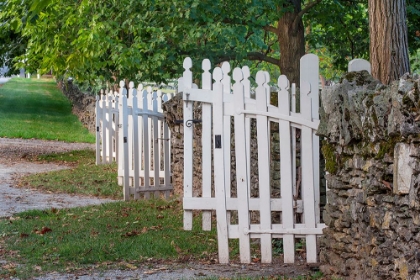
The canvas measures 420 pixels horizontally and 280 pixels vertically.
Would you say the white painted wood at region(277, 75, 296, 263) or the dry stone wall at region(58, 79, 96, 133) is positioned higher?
the dry stone wall at region(58, 79, 96, 133)

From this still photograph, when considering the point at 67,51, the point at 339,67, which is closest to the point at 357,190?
the point at 67,51

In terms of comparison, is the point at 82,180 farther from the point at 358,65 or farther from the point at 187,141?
the point at 358,65

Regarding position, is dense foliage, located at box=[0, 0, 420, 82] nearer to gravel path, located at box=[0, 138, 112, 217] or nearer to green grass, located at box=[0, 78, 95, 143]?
gravel path, located at box=[0, 138, 112, 217]

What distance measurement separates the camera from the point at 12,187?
14.4m

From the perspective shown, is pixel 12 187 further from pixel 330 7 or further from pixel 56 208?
pixel 330 7

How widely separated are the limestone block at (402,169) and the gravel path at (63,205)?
1930 mm

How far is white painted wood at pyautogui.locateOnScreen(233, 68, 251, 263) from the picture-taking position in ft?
24.5

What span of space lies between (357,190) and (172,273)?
176 cm

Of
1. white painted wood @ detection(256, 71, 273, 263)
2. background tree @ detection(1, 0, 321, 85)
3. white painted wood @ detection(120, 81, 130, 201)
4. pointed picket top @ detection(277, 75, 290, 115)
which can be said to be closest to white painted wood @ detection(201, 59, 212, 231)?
white painted wood @ detection(256, 71, 273, 263)

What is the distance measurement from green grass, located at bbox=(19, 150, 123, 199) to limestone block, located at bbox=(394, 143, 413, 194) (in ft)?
27.4

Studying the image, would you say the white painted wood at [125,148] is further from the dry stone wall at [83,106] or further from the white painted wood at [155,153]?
the dry stone wall at [83,106]

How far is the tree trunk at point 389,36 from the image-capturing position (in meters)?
9.91

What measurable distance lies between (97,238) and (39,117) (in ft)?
90.1

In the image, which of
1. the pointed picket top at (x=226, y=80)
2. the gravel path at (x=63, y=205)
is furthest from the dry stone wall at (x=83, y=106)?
the pointed picket top at (x=226, y=80)
